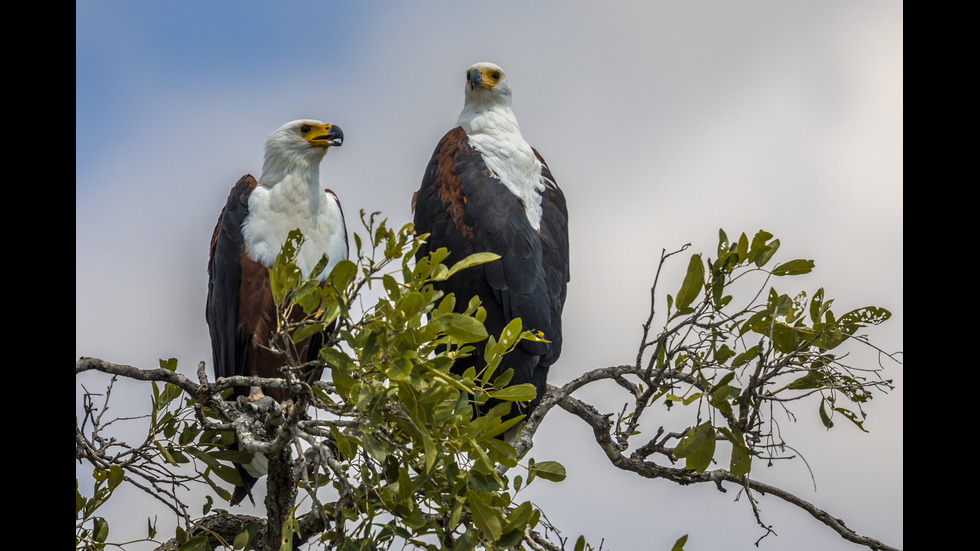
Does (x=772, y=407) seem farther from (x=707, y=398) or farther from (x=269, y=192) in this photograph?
(x=269, y=192)

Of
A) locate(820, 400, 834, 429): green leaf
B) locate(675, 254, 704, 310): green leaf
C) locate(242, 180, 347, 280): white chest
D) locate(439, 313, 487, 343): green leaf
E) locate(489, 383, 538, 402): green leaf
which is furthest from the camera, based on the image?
locate(242, 180, 347, 280): white chest

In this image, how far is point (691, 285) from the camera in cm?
277

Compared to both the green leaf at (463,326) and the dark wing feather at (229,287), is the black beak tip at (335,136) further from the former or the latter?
the green leaf at (463,326)

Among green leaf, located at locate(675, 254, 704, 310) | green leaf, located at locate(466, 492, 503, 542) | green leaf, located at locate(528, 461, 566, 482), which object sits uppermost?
green leaf, located at locate(675, 254, 704, 310)

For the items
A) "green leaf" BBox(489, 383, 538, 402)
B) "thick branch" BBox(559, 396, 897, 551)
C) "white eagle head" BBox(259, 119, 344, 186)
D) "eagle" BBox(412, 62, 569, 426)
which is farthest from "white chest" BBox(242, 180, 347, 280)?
"green leaf" BBox(489, 383, 538, 402)

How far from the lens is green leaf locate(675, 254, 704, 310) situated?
276 centimetres

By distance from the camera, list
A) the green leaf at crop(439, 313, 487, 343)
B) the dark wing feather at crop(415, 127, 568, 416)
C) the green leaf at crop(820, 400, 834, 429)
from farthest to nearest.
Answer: the dark wing feather at crop(415, 127, 568, 416), the green leaf at crop(820, 400, 834, 429), the green leaf at crop(439, 313, 487, 343)

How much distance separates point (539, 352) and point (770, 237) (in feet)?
4.49

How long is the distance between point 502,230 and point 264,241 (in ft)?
3.82

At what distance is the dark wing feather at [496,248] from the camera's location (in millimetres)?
3914

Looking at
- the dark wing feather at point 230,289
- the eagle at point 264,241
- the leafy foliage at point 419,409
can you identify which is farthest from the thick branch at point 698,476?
the dark wing feather at point 230,289

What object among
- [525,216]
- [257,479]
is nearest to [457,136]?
[525,216]

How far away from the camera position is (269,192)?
4441 mm

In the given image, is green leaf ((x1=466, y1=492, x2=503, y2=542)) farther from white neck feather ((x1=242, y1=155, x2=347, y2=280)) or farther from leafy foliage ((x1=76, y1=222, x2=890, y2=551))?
white neck feather ((x1=242, y1=155, x2=347, y2=280))
